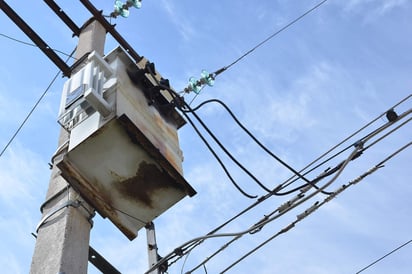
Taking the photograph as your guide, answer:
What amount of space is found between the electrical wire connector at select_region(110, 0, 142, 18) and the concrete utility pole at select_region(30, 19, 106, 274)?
2.81 meters

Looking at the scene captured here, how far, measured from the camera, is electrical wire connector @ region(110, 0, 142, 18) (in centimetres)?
634

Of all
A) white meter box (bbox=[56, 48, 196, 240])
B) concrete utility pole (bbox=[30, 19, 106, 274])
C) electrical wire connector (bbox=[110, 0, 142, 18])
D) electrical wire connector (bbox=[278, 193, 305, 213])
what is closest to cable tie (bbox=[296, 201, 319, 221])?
electrical wire connector (bbox=[278, 193, 305, 213])

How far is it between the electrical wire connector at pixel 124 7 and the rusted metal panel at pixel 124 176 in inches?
113

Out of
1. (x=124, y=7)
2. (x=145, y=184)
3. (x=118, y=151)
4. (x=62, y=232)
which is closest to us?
(x=62, y=232)

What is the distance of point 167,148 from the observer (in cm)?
405

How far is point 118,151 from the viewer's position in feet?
12.4

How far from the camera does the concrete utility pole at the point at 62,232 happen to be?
3.07 meters

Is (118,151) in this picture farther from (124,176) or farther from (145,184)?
(145,184)

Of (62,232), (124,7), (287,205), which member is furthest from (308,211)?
(124,7)

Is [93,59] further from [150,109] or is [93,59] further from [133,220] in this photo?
[133,220]

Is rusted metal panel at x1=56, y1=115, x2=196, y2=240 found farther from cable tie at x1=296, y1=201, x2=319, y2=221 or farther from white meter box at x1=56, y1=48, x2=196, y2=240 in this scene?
cable tie at x1=296, y1=201, x2=319, y2=221

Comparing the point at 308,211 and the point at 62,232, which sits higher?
the point at 62,232

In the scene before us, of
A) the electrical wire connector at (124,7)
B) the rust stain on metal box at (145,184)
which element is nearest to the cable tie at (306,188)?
the rust stain on metal box at (145,184)

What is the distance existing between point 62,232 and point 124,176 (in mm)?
744
